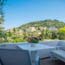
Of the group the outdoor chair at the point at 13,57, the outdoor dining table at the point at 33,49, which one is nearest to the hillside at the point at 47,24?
the outdoor dining table at the point at 33,49

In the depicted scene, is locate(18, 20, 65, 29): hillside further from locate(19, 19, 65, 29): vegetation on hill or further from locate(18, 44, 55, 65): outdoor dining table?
locate(18, 44, 55, 65): outdoor dining table

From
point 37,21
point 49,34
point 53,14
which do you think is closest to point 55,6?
point 53,14

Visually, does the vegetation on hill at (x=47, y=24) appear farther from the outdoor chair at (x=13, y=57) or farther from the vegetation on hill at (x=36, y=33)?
the outdoor chair at (x=13, y=57)

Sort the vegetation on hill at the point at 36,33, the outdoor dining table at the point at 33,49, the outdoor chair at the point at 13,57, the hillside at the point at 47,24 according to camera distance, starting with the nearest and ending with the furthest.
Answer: the outdoor chair at the point at 13,57, the outdoor dining table at the point at 33,49, the vegetation on hill at the point at 36,33, the hillside at the point at 47,24

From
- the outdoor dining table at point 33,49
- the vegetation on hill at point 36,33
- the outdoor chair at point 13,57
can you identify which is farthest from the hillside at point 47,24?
the outdoor chair at point 13,57

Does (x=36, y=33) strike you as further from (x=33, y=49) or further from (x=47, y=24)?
(x=33, y=49)

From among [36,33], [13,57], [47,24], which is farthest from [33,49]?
[47,24]

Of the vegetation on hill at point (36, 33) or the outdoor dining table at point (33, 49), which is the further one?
the vegetation on hill at point (36, 33)

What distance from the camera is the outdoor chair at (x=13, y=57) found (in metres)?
2.72

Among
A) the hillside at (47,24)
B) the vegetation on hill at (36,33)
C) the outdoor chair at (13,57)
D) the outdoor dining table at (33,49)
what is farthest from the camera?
the hillside at (47,24)

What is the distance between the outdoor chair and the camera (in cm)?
272

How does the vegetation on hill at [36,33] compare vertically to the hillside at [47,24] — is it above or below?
below

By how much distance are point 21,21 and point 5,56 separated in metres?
9.34

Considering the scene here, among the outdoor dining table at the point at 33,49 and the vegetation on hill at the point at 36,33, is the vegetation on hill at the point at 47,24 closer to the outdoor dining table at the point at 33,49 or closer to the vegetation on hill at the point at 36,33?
the vegetation on hill at the point at 36,33
